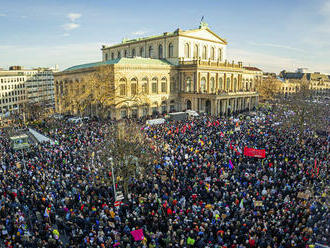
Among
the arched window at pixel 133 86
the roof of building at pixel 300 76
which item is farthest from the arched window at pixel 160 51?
the roof of building at pixel 300 76

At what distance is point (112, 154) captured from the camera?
60.9 ft

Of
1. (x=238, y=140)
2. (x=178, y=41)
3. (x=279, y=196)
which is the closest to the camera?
(x=279, y=196)

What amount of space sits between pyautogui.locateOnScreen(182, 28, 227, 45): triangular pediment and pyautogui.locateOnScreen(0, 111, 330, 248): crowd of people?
1347 inches

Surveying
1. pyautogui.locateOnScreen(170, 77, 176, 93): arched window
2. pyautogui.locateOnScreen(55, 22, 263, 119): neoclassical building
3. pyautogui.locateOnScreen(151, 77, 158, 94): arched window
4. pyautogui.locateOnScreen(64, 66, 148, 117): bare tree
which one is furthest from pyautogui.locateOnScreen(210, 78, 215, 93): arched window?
pyautogui.locateOnScreen(64, 66, 148, 117): bare tree

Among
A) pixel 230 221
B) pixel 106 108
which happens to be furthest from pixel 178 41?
pixel 230 221

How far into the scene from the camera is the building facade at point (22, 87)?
7456cm

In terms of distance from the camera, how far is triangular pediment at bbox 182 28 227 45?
5225 cm

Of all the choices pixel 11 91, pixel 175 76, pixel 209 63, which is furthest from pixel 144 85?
pixel 11 91

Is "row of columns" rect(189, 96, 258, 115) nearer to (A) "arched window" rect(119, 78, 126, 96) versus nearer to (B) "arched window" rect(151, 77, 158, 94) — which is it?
(B) "arched window" rect(151, 77, 158, 94)

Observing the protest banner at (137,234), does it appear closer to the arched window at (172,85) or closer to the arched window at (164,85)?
the arched window at (164,85)

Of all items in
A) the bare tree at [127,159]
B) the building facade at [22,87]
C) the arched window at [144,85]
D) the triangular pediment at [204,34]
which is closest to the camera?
the bare tree at [127,159]

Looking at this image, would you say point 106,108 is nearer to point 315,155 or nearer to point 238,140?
point 238,140

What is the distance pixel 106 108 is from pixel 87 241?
3296 centimetres

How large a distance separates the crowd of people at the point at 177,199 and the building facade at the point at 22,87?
176ft
